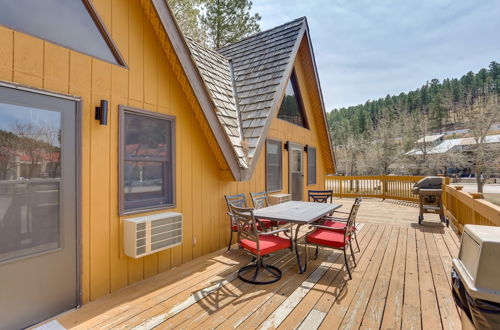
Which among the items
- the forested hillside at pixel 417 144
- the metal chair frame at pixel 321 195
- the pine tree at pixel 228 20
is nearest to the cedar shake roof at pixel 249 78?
the metal chair frame at pixel 321 195

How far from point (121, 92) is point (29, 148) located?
1165 mm

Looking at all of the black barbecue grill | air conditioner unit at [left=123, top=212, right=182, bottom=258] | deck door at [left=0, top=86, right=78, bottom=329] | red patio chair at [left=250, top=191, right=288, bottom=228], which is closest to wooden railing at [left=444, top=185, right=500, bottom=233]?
the black barbecue grill

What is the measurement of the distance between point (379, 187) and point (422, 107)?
22.8 meters

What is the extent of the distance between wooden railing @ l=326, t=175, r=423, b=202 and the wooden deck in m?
6.67

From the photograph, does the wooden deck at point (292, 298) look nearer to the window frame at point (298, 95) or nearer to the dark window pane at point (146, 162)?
the dark window pane at point (146, 162)

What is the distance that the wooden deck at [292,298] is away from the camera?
7.82 ft

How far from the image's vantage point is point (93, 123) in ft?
9.21

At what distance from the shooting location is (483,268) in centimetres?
139

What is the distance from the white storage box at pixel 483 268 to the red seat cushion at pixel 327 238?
6.35ft

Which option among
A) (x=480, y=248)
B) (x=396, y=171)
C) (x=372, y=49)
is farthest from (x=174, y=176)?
(x=396, y=171)

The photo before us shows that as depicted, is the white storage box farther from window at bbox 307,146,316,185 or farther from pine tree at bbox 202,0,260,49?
pine tree at bbox 202,0,260,49

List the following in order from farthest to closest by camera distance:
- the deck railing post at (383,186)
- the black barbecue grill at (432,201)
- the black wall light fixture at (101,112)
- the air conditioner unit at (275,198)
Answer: the deck railing post at (383,186), the black barbecue grill at (432,201), the air conditioner unit at (275,198), the black wall light fixture at (101,112)

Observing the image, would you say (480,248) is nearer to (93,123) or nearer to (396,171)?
(93,123)

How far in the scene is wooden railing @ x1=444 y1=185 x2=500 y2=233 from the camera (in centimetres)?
319
